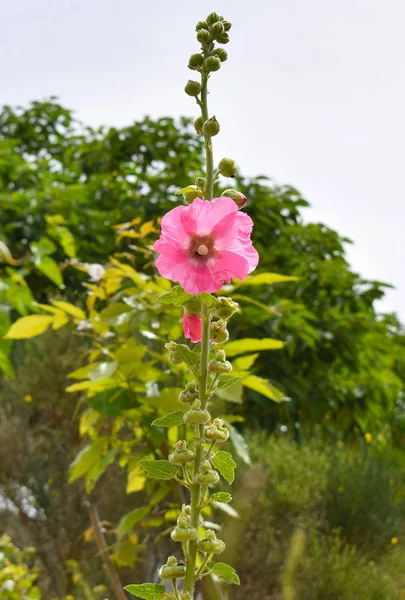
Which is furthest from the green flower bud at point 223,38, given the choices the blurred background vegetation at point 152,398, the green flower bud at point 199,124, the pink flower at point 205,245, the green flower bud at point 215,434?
the blurred background vegetation at point 152,398

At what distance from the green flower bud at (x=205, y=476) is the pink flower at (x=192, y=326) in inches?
5.2

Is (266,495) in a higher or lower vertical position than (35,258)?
lower

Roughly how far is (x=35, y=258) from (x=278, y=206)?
6.70 feet

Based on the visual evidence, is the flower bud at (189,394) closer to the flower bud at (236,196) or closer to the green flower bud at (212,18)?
the flower bud at (236,196)

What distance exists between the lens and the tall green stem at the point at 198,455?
539 mm

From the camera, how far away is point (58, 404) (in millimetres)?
3035

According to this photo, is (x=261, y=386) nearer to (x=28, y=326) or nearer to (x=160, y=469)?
(x=28, y=326)

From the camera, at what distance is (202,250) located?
2.02ft

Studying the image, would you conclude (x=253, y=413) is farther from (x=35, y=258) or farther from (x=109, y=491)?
(x=35, y=258)

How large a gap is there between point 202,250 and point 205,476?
22cm

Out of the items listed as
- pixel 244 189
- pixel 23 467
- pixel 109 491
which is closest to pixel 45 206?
pixel 244 189

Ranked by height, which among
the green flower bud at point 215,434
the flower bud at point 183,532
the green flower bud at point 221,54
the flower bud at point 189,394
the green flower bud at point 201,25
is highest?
the green flower bud at point 201,25

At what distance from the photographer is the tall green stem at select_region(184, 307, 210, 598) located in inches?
21.2

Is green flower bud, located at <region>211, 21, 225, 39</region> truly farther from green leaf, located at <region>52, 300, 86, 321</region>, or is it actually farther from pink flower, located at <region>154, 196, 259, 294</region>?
green leaf, located at <region>52, 300, 86, 321</region>
